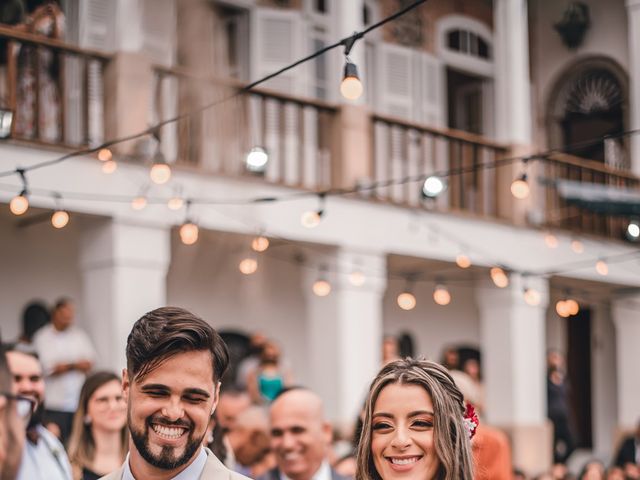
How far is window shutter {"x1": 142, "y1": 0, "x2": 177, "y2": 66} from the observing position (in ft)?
40.2

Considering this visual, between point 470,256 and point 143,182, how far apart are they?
4516mm

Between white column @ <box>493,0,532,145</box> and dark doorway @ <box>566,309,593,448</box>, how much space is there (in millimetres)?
4625

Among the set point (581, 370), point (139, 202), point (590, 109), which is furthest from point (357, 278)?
point (581, 370)

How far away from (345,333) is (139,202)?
295cm

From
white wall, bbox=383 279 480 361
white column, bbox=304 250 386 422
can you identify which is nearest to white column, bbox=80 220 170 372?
white column, bbox=304 250 386 422

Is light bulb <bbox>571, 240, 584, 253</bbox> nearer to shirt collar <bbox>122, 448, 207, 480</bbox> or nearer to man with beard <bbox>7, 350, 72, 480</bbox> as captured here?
man with beard <bbox>7, 350, 72, 480</bbox>

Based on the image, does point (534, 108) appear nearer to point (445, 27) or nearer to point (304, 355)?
point (445, 27)

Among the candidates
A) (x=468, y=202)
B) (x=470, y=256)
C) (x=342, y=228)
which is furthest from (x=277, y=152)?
(x=468, y=202)

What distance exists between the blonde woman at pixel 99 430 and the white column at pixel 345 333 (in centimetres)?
626

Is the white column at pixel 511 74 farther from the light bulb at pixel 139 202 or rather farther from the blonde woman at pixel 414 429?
the blonde woman at pixel 414 429

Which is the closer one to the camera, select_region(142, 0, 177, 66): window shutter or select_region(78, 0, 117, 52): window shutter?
select_region(78, 0, 117, 52): window shutter

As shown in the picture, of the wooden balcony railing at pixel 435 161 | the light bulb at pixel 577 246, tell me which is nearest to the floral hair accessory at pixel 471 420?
the wooden balcony railing at pixel 435 161

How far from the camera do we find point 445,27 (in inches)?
635

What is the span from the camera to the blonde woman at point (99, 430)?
563 cm
